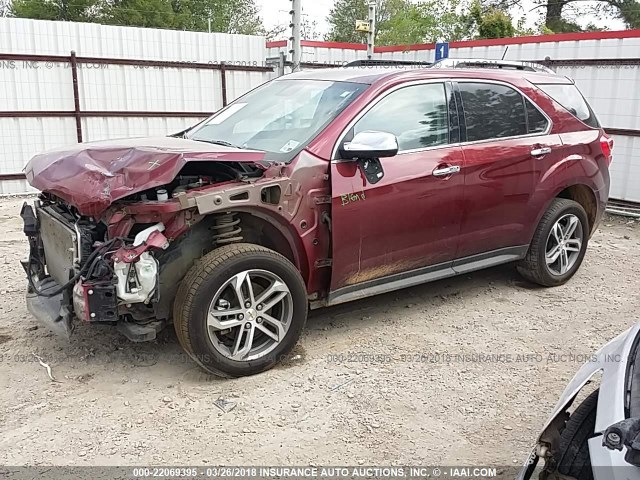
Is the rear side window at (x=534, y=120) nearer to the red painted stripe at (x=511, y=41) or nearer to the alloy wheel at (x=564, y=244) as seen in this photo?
the alloy wheel at (x=564, y=244)

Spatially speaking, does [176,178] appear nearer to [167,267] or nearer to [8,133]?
[167,267]

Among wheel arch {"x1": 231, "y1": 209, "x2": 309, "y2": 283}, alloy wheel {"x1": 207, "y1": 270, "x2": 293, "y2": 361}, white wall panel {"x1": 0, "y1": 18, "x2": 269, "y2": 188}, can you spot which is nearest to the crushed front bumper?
alloy wheel {"x1": 207, "y1": 270, "x2": 293, "y2": 361}

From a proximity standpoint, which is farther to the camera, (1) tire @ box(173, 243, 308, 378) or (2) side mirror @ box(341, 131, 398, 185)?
(2) side mirror @ box(341, 131, 398, 185)

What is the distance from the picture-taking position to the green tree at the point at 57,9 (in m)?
32.6

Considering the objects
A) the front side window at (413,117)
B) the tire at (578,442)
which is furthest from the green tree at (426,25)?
the tire at (578,442)

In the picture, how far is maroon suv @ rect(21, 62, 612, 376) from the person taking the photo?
3453mm

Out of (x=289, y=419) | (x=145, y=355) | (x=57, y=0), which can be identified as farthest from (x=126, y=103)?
(x=57, y=0)

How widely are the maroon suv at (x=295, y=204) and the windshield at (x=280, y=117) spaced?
0.02 m

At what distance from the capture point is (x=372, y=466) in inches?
117

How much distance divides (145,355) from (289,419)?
122 cm

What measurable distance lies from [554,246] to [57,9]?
34147mm

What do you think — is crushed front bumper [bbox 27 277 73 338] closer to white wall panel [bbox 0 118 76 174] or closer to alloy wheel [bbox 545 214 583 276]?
alloy wheel [bbox 545 214 583 276]

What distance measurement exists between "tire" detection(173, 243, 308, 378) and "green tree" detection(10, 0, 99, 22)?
3329cm

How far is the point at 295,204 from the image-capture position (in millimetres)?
3820
